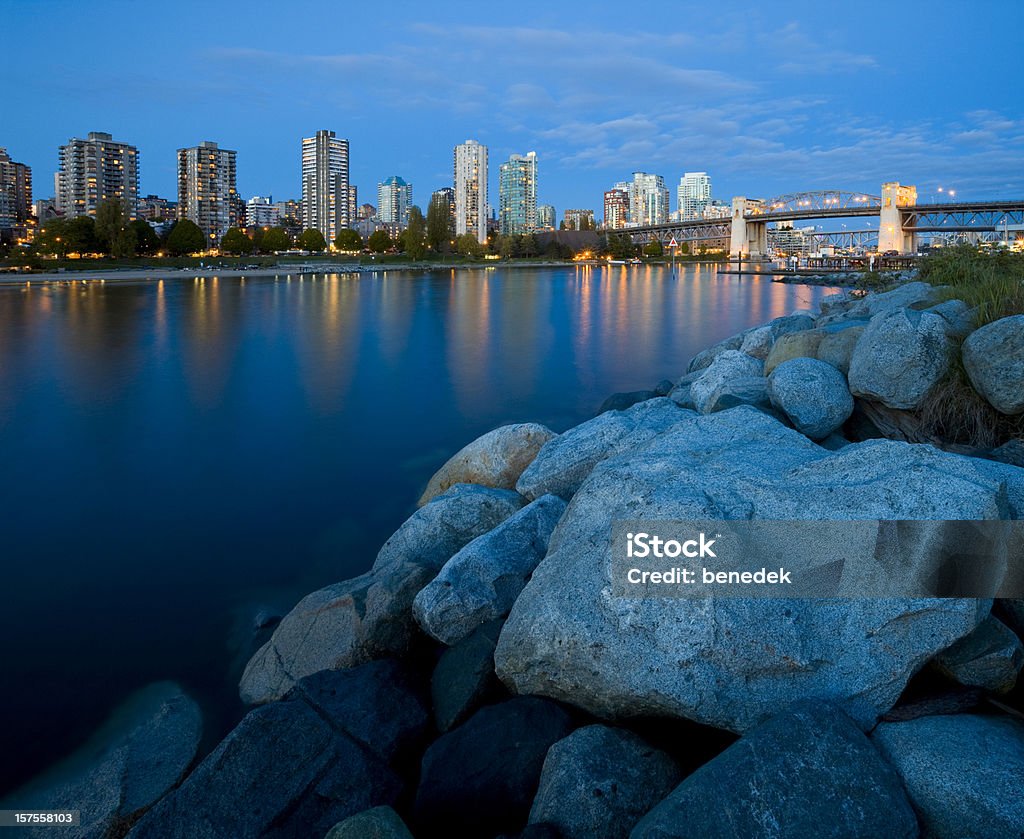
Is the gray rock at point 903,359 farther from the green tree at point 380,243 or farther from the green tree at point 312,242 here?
the green tree at point 312,242

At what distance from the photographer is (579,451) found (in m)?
7.39

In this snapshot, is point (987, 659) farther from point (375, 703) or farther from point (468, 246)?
point (468, 246)

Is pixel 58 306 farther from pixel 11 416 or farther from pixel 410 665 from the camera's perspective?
pixel 410 665

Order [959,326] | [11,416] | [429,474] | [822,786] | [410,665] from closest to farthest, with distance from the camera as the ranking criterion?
1. [822,786]
2. [410,665]
3. [959,326]
4. [429,474]
5. [11,416]

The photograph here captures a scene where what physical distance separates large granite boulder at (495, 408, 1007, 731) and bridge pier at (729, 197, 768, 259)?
122 meters

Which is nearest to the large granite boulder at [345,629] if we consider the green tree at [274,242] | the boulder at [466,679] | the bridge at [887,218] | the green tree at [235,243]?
the boulder at [466,679]

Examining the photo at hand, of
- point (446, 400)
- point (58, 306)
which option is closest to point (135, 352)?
point (446, 400)

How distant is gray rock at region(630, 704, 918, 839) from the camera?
3111 mm

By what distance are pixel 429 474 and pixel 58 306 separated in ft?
115

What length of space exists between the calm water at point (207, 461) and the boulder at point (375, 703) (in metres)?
1.24

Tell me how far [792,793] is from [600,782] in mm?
912

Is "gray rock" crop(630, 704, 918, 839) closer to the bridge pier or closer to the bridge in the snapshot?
the bridge

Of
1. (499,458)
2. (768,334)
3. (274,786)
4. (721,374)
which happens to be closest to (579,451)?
(499,458)

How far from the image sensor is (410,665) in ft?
17.5
